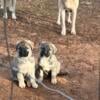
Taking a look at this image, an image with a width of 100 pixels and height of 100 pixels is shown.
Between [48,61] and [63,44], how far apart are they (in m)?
2.00

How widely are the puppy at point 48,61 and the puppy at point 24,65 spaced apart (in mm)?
169

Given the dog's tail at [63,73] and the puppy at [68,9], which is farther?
the puppy at [68,9]

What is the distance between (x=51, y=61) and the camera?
238 inches

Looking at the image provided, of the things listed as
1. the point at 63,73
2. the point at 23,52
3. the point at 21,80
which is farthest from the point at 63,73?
the point at 23,52

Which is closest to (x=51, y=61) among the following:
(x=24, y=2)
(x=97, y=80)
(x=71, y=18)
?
(x=97, y=80)

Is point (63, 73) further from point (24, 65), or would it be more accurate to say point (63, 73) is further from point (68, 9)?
point (68, 9)

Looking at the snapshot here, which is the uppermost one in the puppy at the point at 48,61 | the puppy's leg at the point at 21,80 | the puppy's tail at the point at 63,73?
the puppy at the point at 48,61

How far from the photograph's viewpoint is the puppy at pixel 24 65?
5.82 metres

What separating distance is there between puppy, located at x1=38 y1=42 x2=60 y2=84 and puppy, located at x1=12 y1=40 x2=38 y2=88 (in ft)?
0.55

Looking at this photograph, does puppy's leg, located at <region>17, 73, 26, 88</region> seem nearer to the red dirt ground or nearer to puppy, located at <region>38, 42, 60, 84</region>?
the red dirt ground

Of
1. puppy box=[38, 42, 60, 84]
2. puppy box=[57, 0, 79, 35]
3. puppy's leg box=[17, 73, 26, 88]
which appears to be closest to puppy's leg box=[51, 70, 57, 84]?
puppy box=[38, 42, 60, 84]

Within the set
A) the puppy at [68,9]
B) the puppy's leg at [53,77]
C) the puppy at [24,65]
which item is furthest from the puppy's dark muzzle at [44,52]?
the puppy at [68,9]

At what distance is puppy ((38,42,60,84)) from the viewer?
596 cm

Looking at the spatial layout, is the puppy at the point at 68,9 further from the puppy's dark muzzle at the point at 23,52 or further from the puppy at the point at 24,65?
the puppy's dark muzzle at the point at 23,52
